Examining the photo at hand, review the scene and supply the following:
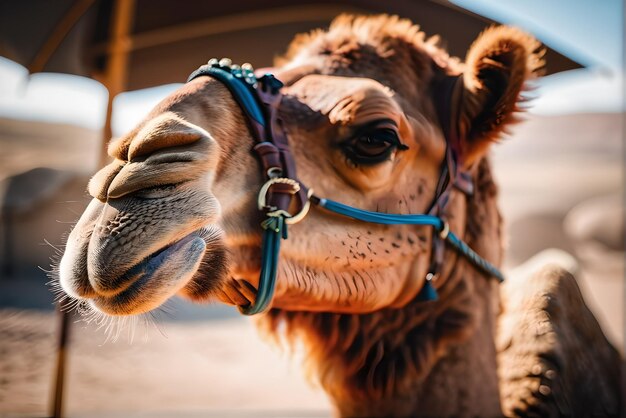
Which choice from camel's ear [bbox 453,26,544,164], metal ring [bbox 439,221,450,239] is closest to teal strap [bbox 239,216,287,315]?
metal ring [bbox 439,221,450,239]

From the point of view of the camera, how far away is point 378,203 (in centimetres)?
155

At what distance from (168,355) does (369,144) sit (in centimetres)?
502

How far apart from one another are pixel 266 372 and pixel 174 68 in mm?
3724

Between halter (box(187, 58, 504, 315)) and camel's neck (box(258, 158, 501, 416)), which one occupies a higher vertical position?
halter (box(187, 58, 504, 315))

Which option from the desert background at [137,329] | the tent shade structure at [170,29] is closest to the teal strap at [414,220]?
the desert background at [137,329]

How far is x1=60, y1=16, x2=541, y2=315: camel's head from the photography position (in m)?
1.11

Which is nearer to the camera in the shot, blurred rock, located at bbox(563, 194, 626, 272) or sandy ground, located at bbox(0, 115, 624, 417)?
sandy ground, located at bbox(0, 115, 624, 417)

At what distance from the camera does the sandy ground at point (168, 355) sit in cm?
423

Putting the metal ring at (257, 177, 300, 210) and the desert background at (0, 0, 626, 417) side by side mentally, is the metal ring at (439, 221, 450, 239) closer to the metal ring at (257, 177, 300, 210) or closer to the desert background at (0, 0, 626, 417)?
Result: the desert background at (0, 0, 626, 417)

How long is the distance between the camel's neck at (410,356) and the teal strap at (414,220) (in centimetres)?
5

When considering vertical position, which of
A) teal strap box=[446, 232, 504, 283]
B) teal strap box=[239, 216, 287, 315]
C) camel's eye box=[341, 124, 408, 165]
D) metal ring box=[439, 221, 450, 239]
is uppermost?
camel's eye box=[341, 124, 408, 165]

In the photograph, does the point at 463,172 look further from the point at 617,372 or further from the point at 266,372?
the point at 266,372

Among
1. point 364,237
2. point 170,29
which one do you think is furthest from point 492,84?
point 170,29

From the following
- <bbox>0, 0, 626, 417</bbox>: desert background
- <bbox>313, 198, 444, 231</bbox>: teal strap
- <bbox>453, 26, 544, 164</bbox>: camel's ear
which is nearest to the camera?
<bbox>313, 198, 444, 231</bbox>: teal strap
